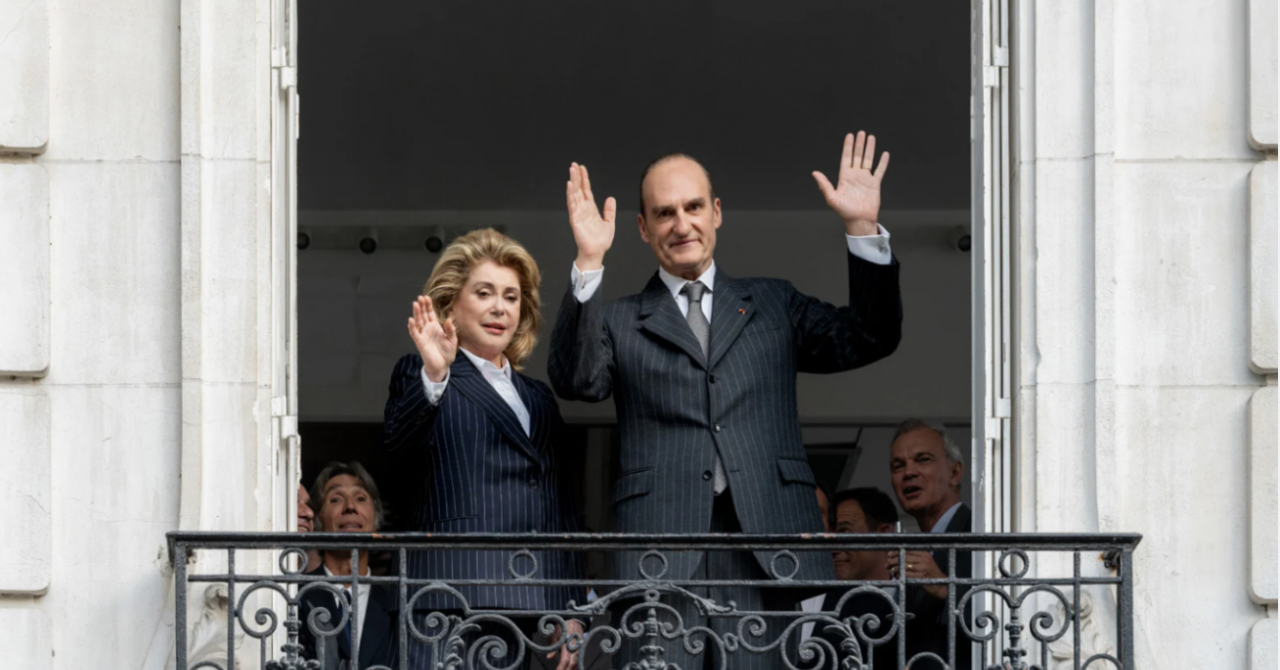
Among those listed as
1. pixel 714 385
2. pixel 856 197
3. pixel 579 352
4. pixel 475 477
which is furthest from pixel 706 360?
pixel 475 477

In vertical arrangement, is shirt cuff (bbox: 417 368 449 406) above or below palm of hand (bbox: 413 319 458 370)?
below

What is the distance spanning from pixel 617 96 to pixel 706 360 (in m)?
4.95

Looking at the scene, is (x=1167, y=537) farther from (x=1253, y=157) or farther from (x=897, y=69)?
(x=897, y=69)

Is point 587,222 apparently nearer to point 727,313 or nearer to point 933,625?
point 727,313

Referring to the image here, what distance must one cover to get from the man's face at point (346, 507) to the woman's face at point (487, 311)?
2.04 metres

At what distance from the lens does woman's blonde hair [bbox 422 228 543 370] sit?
21.5 feet

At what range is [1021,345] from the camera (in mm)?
6449

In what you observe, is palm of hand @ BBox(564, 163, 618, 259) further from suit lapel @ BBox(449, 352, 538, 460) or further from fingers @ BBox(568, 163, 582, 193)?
suit lapel @ BBox(449, 352, 538, 460)

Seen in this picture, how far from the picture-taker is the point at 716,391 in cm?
630

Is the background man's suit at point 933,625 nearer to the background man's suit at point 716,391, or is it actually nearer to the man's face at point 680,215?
the background man's suit at point 716,391

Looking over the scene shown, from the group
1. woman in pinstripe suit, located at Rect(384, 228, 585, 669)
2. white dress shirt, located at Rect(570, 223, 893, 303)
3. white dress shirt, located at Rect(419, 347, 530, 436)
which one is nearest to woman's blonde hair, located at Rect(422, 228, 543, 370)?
woman in pinstripe suit, located at Rect(384, 228, 585, 669)

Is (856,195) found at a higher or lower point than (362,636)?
higher

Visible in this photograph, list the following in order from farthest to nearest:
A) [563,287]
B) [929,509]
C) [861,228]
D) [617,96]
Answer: [563,287] < [617,96] < [929,509] < [861,228]

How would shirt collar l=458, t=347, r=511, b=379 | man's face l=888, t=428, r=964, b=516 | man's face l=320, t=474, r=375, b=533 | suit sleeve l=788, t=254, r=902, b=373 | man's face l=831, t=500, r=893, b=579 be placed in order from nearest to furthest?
1. suit sleeve l=788, t=254, r=902, b=373
2. shirt collar l=458, t=347, r=511, b=379
3. man's face l=831, t=500, r=893, b=579
4. man's face l=888, t=428, r=964, b=516
5. man's face l=320, t=474, r=375, b=533
